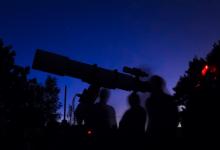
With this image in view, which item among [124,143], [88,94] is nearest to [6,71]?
[88,94]

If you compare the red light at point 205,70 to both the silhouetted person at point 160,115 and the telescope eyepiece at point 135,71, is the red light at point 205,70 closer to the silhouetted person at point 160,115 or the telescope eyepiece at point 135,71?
A: the silhouetted person at point 160,115

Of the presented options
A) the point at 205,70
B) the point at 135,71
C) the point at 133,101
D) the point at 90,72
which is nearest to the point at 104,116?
the point at 133,101

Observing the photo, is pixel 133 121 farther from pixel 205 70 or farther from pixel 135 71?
pixel 135 71

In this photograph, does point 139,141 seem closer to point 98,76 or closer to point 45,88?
point 98,76

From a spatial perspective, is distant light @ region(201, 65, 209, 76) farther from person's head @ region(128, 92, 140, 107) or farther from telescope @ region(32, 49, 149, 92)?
telescope @ region(32, 49, 149, 92)

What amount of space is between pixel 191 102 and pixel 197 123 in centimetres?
33

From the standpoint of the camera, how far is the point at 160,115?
203 inches

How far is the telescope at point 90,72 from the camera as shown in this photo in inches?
299

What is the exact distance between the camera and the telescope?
24.9 ft

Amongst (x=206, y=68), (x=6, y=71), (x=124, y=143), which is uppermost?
(x=6, y=71)

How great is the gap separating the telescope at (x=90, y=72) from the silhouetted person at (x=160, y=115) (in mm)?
2859

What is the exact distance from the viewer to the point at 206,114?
4445 mm

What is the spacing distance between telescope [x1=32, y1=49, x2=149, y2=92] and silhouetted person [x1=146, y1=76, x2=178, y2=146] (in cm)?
286

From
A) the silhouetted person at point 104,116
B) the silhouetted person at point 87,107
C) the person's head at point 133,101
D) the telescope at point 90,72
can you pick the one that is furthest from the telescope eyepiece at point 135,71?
the person's head at point 133,101
